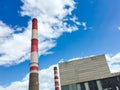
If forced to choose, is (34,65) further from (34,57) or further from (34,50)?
(34,50)

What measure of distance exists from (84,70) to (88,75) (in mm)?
1537

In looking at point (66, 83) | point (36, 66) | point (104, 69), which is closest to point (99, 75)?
point (104, 69)

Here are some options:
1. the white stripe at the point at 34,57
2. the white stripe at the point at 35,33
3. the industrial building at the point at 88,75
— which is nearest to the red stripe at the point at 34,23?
the white stripe at the point at 35,33

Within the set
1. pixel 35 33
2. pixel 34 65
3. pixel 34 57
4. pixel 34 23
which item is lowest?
pixel 34 65

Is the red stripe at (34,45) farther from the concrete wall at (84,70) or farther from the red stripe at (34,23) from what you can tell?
the concrete wall at (84,70)

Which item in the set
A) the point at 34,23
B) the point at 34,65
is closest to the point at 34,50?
the point at 34,65

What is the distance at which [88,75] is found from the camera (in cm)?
4331

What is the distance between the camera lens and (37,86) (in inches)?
797

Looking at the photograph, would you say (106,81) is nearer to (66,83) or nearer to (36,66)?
(66,83)

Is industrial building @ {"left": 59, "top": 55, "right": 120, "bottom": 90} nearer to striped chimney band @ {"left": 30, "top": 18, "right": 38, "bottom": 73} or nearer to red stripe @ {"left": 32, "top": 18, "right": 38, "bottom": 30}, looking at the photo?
red stripe @ {"left": 32, "top": 18, "right": 38, "bottom": 30}

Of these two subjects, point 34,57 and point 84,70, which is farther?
point 84,70

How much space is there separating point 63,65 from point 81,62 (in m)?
4.68

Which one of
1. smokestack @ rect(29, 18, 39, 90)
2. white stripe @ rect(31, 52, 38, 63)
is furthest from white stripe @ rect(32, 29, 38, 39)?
white stripe @ rect(31, 52, 38, 63)

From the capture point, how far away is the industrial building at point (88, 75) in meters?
41.9
